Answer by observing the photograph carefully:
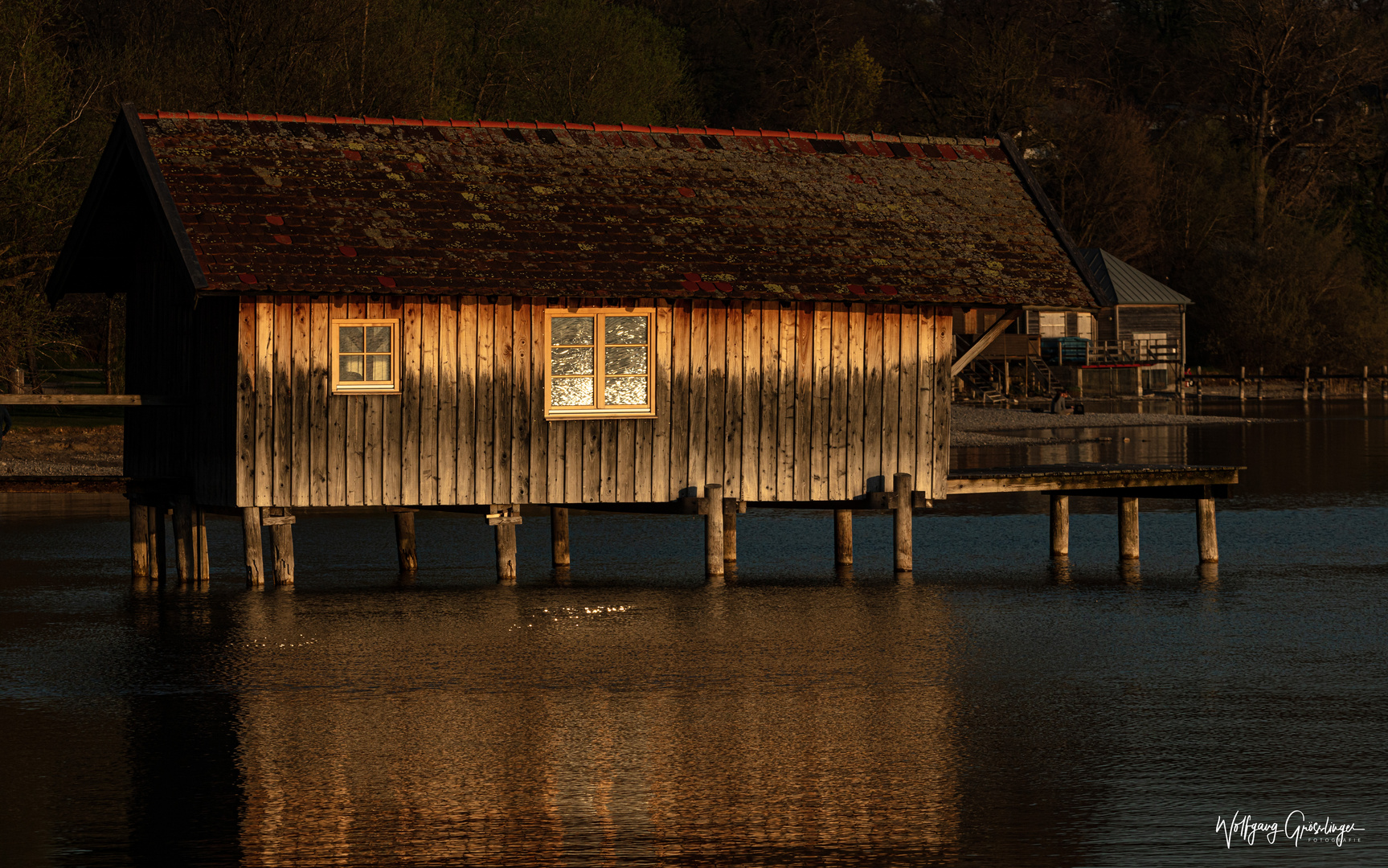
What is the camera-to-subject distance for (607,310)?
21.6 metres

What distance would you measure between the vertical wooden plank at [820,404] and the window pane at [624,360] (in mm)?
2165

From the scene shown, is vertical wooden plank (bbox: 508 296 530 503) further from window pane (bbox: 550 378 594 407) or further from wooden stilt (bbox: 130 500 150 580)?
wooden stilt (bbox: 130 500 150 580)

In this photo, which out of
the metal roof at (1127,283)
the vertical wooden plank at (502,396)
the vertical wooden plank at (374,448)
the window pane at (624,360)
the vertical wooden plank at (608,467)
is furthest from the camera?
the metal roof at (1127,283)

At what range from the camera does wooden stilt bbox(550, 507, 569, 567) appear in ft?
77.5

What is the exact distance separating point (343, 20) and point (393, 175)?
30174 millimetres

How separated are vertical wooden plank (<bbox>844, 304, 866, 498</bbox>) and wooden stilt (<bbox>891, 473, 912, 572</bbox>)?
0.47 m

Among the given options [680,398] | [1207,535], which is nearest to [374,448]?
[680,398]

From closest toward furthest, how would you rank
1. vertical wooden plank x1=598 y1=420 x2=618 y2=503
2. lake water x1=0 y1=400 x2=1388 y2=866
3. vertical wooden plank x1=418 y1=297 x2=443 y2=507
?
lake water x1=0 y1=400 x2=1388 y2=866, vertical wooden plank x1=418 y1=297 x2=443 y2=507, vertical wooden plank x1=598 y1=420 x2=618 y2=503

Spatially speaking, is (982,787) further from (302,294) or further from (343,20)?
(343,20)

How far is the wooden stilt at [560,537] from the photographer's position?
930 inches

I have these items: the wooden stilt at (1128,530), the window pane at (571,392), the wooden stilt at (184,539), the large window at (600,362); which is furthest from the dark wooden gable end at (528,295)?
the wooden stilt at (1128,530)

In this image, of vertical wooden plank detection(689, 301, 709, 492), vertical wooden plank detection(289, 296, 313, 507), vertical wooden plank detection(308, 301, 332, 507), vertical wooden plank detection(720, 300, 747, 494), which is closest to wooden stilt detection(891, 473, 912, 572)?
vertical wooden plank detection(720, 300, 747, 494)

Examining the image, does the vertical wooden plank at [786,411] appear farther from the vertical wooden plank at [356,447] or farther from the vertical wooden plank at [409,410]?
the vertical wooden plank at [356,447]

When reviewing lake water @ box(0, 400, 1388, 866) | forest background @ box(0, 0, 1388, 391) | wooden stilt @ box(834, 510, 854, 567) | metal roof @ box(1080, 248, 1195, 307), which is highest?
forest background @ box(0, 0, 1388, 391)
